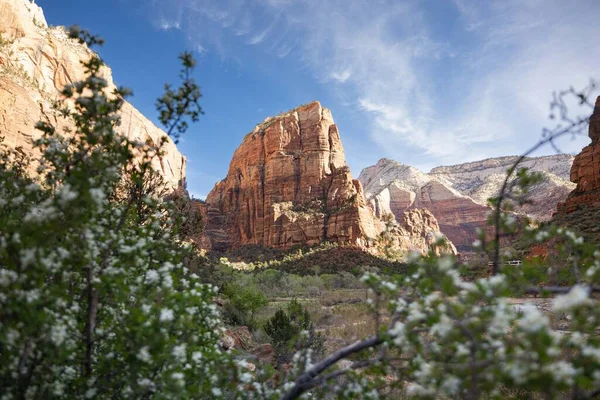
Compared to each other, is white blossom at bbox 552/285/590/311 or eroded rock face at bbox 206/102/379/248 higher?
eroded rock face at bbox 206/102/379/248

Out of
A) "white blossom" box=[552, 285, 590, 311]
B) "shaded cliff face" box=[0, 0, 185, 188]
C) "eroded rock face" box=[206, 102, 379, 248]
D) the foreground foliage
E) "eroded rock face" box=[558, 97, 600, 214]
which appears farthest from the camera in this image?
"eroded rock face" box=[206, 102, 379, 248]

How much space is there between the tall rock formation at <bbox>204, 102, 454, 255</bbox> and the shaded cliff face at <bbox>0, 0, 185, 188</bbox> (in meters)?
48.7

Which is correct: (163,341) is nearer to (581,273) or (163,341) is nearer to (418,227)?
(581,273)

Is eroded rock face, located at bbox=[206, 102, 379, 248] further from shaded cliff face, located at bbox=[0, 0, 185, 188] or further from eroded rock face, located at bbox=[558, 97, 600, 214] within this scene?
shaded cliff face, located at bbox=[0, 0, 185, 188]

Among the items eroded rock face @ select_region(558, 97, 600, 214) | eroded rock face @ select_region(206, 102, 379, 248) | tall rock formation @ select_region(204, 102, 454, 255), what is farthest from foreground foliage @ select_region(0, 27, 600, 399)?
eroded rock face @ select_region(206, 102, 379, 248)

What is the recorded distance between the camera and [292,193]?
107562 mm

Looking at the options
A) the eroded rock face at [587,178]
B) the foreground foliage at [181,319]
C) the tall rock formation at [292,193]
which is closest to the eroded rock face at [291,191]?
the tall rock formation at [292,193]

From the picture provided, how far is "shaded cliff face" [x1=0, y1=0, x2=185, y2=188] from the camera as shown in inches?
1318

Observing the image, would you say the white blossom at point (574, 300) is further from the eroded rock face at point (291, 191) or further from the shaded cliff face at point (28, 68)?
the eroded rock face at point (291, 191)

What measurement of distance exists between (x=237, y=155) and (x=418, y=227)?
252 ft

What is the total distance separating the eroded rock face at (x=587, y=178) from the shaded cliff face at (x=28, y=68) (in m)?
54.0

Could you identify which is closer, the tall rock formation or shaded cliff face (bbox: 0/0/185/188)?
shaded cliff face (bbox: 0/0/185/188)

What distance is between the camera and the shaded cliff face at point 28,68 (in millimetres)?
33469

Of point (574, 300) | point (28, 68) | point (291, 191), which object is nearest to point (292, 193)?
point (291, 191)
